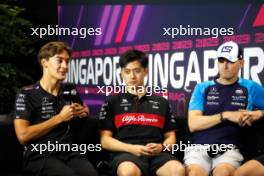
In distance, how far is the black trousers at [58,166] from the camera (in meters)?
2.91

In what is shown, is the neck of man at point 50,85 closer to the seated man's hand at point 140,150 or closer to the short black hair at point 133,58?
the short black hair at point 133,58

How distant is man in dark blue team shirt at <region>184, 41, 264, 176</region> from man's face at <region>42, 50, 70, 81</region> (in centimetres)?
90

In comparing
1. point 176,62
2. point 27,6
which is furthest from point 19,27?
point 176,62

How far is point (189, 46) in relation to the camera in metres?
4.05

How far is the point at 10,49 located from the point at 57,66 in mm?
1802

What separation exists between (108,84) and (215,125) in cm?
141

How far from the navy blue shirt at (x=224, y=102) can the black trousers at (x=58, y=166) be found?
778 millimetres

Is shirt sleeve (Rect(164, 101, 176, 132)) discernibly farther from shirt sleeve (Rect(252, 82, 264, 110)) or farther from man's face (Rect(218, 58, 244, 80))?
shirt sleeve (Rect(252, 82, 264, 110))

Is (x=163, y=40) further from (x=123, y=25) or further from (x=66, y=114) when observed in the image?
(x=66, y=114)

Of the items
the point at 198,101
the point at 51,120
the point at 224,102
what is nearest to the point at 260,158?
the point at 224,102

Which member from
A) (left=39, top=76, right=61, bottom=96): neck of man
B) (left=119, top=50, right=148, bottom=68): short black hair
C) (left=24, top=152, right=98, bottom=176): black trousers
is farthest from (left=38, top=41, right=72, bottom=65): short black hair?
A: (left=24, top=152, right=98, bottom=176): black trousers

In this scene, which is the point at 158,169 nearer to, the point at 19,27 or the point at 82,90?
the point at 82,90

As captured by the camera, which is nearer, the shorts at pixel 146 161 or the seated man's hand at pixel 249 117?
the shorts at pixel 146 161

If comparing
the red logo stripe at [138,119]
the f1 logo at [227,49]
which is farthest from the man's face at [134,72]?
the f1 logo at [227,49]
